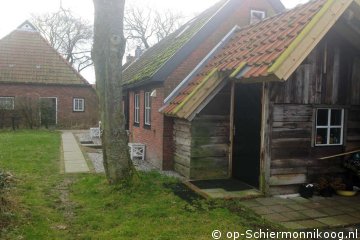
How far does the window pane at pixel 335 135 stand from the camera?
880 cm

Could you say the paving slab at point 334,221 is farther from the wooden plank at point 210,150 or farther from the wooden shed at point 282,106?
the wooden plank at point 210,150

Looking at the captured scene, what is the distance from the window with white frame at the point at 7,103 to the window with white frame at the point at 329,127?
2258cm

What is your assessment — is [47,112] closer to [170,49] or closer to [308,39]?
[170,49]

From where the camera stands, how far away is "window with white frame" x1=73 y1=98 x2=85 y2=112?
2801 cm

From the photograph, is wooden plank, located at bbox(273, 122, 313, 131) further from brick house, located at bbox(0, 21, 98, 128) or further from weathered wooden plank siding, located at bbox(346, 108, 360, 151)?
brick house, located at bbox(0, 21, 98, 128)

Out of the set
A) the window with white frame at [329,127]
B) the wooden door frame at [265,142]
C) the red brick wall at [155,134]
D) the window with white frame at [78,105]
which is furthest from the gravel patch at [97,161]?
the window with white frame at [78,105]

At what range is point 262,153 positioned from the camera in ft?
26.3

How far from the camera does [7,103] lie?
24.9 metres

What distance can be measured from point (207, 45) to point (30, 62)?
20.5 m

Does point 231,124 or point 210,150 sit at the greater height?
point 231,124

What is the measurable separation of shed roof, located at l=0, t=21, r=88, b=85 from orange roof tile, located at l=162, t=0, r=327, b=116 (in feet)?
62.4

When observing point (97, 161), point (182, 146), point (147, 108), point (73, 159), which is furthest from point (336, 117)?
point (73, 159)

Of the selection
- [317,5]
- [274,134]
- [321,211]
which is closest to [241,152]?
[274,134]

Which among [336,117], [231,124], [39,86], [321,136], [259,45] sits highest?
[259,45]
